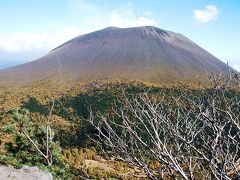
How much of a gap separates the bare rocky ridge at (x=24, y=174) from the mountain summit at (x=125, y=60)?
9978 centimetres

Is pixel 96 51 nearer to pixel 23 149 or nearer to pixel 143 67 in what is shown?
pixel 143 67

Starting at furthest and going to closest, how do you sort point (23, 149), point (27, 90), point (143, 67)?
point (143, 67), point (27, 90), point (23, 149)

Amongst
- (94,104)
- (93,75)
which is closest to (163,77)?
(93,75)

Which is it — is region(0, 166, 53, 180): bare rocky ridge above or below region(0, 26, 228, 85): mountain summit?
below

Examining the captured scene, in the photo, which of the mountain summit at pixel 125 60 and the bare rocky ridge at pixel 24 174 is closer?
the bare rocky ridge at pixel 24 174

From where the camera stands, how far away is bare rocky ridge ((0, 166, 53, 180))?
50.3 ft

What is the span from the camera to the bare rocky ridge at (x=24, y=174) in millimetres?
15323

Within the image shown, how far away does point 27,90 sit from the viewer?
111 m

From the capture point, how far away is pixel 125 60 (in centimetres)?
14050

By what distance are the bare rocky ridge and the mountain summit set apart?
9978cm

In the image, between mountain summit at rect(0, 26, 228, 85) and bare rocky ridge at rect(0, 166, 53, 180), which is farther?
mountain summit at rect(0, 26, 228, 85)

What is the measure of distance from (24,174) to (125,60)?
412 ft

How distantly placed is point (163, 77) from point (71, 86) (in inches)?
1161

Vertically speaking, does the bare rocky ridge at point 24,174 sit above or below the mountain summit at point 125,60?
below
